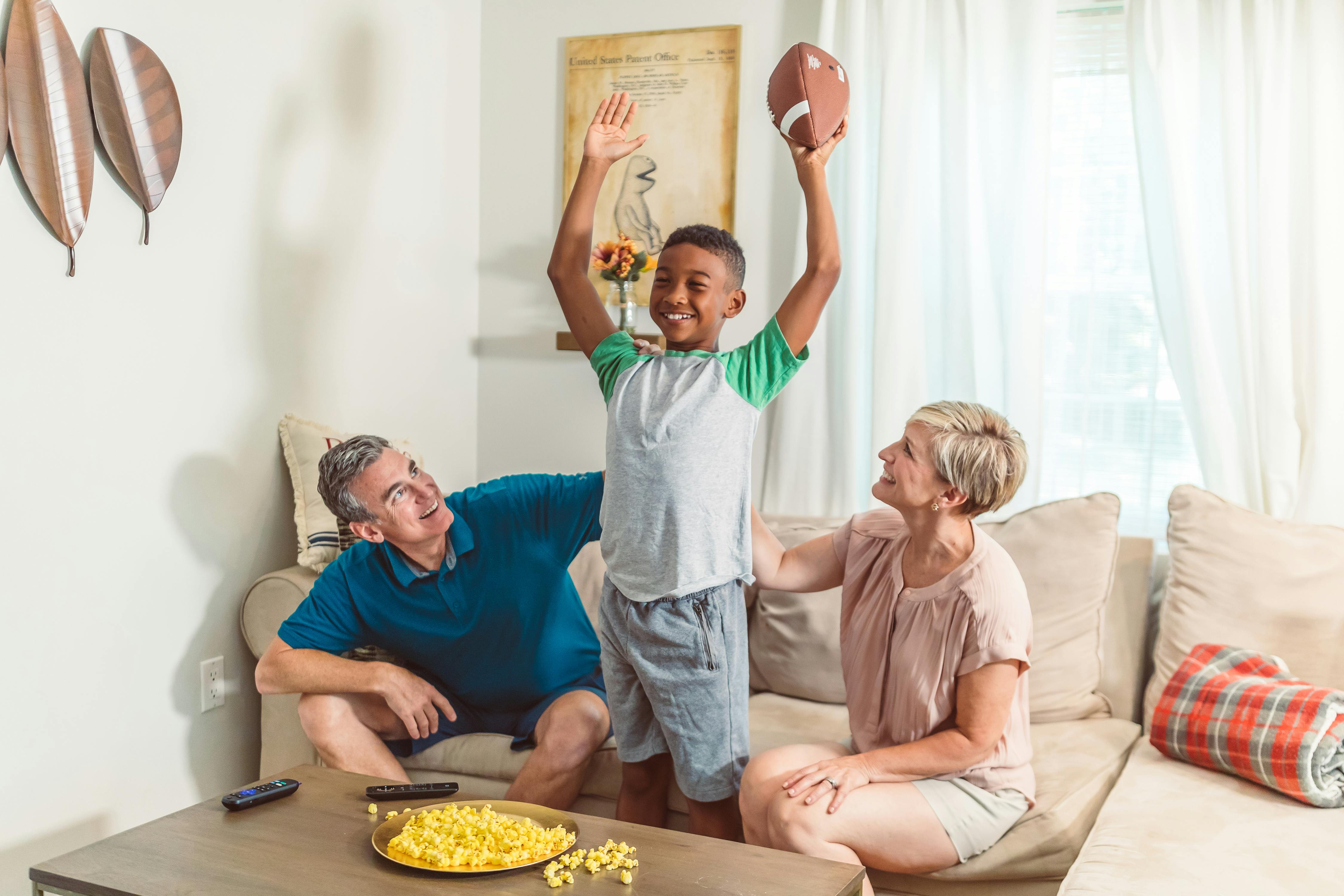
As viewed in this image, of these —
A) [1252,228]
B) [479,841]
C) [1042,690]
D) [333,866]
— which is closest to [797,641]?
[1042,690]

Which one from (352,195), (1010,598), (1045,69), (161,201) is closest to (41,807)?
(161,201)

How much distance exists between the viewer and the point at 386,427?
112 inches

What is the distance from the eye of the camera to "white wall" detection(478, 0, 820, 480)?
3.05 meters

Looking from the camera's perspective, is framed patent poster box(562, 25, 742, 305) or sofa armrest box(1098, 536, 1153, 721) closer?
sofa armrest box(1098, 536, 1153, 721)

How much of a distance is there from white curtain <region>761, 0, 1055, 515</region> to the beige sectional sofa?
314mm

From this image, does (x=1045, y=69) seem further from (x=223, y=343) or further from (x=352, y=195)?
(x=223, y=343)

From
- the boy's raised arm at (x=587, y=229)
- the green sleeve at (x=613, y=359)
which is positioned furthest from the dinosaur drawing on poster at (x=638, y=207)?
the green sleeve at (x=613, y=359)

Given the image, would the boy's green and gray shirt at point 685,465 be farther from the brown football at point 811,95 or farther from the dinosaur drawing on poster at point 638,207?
the dinosaur drawing on poster at point 638,207

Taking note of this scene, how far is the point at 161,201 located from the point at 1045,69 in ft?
6.86

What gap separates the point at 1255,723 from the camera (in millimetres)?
1795

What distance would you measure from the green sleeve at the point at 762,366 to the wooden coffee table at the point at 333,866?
72 centimetres

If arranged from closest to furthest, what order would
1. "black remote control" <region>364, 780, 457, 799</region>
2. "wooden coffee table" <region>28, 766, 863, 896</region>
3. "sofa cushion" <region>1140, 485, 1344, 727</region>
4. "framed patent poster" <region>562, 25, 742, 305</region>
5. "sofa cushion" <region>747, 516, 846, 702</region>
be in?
"wooden coffee table" <region>28, 766, 863, 896</region>, "black remote control" <region>364, 780, 457, 799</region>, "sofa cushion" <region>1140, 485, 1344, 727</region>, "sofa cushion" <region>747, 516, 846, 702</region>, "framed patent poster" <region>562, 25, 742, 305</region>

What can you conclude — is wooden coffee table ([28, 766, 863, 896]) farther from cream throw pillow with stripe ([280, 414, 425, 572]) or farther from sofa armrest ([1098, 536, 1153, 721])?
sofa armrest ([1098, 536, 1153, 721])

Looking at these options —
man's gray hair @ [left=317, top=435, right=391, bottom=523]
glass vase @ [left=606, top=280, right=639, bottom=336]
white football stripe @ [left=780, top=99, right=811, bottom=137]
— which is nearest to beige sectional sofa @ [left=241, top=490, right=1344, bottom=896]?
man's gray hair @ [left=317, top=435, right=391, bottom=523]
